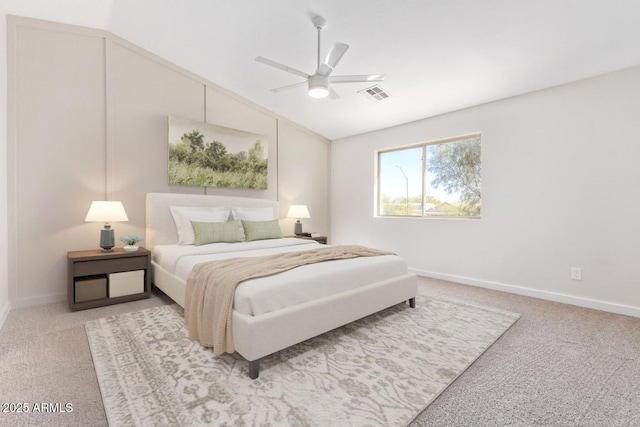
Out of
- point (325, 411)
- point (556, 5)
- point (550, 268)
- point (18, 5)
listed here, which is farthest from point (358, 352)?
point (18, 5)

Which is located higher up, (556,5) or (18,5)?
(18,5)

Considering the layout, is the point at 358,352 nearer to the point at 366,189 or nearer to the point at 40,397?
the point at 40,397

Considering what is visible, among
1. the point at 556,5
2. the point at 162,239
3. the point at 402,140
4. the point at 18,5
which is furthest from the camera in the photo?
the point at 402,140

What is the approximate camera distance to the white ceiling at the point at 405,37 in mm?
2531

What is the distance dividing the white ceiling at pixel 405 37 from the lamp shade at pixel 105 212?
2027 millimetres

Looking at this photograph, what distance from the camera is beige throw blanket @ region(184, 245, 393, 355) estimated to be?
193 centimetres

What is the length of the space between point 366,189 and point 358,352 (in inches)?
144

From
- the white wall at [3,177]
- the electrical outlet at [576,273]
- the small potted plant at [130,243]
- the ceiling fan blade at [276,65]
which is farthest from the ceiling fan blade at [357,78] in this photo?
the white wall at [3,177]

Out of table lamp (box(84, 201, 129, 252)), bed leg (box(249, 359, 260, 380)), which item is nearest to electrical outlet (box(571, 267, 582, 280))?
bed leg (box(249, 359, 260, 380))

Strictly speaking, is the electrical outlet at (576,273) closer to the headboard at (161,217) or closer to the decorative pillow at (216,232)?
the decorative pillow at (216,232)

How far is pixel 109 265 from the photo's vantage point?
3.08 meters

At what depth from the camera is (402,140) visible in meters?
4.89

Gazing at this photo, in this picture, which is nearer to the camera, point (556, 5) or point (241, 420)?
point (241, 420)

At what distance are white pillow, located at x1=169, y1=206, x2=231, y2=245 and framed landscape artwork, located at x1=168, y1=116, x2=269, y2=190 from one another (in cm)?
46
